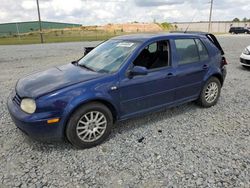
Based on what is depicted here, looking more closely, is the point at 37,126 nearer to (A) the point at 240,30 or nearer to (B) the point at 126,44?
(B) the point at 126,44

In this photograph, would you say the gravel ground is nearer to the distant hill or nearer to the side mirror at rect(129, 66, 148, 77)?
the side mirror at rect(129, 66, 148, 77)

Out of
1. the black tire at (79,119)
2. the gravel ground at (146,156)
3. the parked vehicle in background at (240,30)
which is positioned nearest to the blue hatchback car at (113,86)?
the black tire at (79,119)

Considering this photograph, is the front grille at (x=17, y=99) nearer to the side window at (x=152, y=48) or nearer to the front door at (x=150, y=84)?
the front door at (x=150, y=84)

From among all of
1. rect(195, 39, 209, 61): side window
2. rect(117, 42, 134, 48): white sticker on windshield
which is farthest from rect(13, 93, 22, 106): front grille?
rect(195, 39, 209, 61): side window

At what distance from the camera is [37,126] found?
297 centimetres

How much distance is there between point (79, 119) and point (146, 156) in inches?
42.1

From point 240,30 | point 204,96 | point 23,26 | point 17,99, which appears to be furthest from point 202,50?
point 23,26

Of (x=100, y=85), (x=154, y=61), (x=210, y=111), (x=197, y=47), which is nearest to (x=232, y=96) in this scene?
(x=210, y=111)

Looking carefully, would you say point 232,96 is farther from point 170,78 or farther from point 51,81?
point 51,81

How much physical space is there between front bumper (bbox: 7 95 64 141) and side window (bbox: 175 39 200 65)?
2461mm

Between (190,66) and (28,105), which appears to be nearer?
(28,105)

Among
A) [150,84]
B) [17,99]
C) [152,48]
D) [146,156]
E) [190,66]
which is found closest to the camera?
[146,156]

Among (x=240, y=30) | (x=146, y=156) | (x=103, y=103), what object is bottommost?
(x=240, y=30)

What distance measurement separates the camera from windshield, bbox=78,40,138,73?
12.0 feet
